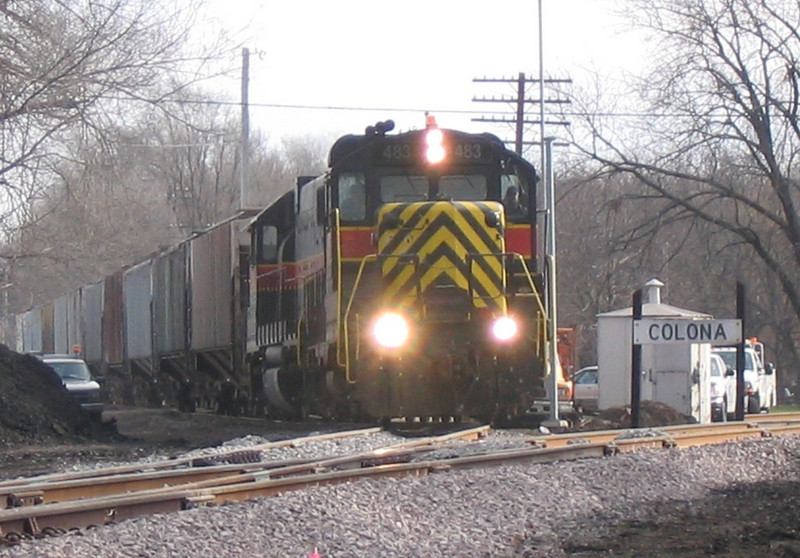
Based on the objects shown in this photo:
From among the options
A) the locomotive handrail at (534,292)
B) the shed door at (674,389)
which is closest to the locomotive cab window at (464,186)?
the locomotive handrail at (534,292)

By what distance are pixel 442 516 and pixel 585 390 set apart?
23.3 m

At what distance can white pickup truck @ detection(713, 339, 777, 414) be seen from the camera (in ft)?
93.4

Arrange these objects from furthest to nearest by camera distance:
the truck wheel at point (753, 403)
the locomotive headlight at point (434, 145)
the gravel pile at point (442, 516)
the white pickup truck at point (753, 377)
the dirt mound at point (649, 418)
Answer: the truck wheel at point (753, 403) → the white pickup truck at point (753, 377) → the dirt mound at point (649, 418) → the locomotive headlight at point (434, 145) → the gravel pile at point (442, 516)

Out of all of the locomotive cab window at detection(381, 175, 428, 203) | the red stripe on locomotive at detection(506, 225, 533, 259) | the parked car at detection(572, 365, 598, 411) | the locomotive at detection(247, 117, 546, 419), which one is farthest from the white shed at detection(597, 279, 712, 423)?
the locomotive cab window at detection(381, 175, 428, 203)

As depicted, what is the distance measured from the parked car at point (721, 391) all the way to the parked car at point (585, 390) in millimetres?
2977

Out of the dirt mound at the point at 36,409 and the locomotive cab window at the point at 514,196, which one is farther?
the dirt mound at the point at 36,409

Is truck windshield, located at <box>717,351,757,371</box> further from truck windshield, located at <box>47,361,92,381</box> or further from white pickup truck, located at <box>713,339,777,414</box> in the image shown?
truck windshield, located at <box>47,361,92,381</box>

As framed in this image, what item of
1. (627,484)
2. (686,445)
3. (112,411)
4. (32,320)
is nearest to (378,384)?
(686,445)

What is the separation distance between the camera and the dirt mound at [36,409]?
16.5 m

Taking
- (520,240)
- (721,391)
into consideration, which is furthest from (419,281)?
(721,391)

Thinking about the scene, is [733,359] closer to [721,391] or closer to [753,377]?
[753,377]

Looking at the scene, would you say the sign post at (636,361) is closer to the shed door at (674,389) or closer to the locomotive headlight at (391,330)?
the locomotive headlight at (391,330)

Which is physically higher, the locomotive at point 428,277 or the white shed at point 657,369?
the locomotive at point 428,277

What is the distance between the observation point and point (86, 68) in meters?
16.9
